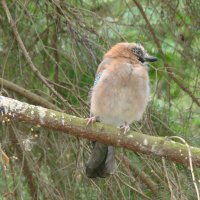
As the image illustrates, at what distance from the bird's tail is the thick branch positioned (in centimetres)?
48

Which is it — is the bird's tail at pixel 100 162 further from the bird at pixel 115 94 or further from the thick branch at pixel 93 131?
the thick branch at pixel 93 131

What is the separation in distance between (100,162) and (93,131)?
26.7 inches

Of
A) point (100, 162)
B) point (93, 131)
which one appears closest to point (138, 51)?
point (100, 162)

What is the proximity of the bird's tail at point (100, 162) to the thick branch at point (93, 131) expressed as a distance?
480 mm

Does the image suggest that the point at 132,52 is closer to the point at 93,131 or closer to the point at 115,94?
the point at 115,94

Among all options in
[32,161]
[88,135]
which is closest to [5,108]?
[88,135]

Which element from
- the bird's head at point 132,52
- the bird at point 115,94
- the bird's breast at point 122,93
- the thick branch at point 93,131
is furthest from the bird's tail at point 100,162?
the bird's head at point 132,52

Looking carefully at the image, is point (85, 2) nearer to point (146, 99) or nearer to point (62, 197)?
point (146, 99)

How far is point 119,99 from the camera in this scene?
4188 mm

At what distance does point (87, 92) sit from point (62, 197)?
912 millimetres

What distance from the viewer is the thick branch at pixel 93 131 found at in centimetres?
331

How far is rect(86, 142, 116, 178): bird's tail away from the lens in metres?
3.97

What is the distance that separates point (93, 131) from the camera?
11.4ft

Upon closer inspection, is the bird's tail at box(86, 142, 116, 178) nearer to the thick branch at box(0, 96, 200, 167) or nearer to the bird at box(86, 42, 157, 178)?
the bird at box(86, 42, 157, 178)
